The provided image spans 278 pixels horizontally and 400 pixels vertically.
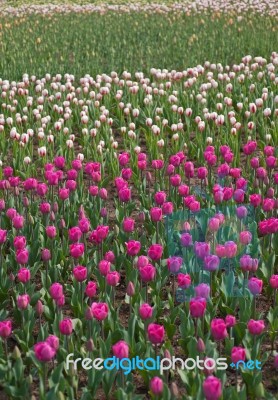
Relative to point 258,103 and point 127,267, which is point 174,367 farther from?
point 258,103

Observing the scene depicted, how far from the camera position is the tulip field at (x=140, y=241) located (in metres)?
3.80

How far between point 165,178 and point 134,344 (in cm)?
321

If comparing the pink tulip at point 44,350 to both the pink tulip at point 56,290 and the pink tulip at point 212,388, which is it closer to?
the pink tulip at point 56,290

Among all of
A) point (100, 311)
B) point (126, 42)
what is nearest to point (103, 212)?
point (100, 311)

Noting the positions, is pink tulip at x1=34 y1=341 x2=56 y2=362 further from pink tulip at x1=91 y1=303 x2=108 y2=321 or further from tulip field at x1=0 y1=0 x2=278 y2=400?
pink tulip at x1=91 y1=303 x2=108 y2=321

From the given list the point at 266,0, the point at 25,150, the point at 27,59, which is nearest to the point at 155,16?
the point at 266,0

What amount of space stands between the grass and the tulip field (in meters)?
0.10

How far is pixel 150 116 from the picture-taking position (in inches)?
340

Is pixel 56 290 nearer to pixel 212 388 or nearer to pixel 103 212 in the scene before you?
pixel 212 388

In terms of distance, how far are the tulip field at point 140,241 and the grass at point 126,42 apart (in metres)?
0.10

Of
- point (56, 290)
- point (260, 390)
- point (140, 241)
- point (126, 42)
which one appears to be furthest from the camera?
point (126, 42)

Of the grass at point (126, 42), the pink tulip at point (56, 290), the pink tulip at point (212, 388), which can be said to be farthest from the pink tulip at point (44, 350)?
the grass at point (126, 42)

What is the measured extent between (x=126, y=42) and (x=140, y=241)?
28.8ft

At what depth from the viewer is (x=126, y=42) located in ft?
44.5
